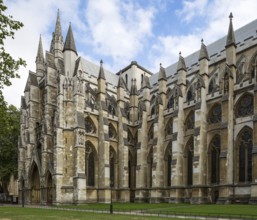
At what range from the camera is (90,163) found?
43094 millimetres

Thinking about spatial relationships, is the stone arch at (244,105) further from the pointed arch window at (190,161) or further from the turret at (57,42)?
the turret at (57,42)

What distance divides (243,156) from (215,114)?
246 inches

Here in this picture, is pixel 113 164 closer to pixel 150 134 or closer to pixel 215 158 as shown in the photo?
pixel 150 134

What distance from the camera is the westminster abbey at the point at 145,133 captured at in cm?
3372

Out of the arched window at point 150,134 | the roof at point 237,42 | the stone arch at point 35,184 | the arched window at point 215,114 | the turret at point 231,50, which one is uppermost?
the roof at point 237,42

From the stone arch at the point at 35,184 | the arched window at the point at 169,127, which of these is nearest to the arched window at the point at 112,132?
the arched window at the point at 169,127

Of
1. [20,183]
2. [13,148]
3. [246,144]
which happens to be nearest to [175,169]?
[246,144]

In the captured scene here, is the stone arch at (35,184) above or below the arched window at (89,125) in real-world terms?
below

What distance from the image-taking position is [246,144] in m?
32.8

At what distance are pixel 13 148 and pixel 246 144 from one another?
36.1 m

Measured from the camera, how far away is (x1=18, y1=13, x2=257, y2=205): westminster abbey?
33719 millimetres

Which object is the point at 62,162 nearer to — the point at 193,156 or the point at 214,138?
the point at 193,156

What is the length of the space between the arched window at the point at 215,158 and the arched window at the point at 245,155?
10.1 ft

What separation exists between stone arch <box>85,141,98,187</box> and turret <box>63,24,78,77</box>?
9846mm
